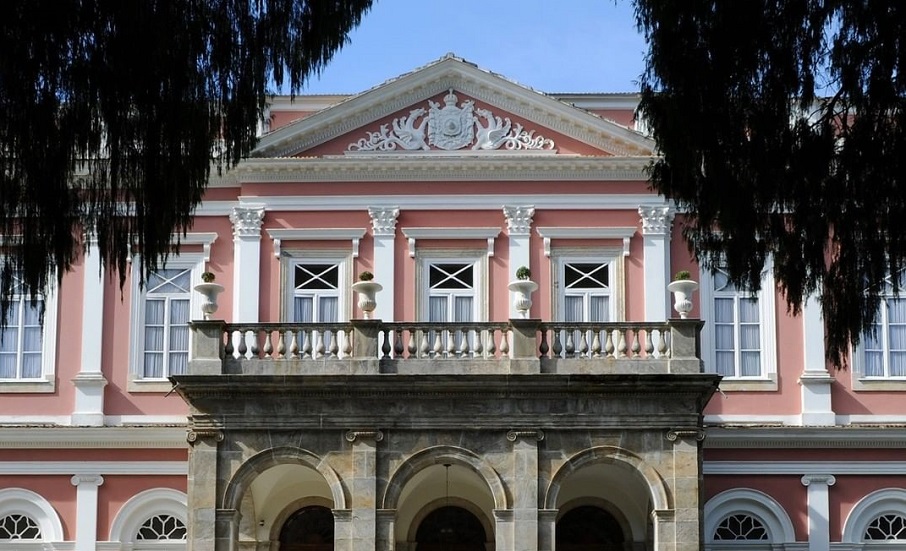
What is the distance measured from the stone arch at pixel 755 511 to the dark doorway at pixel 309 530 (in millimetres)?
6315

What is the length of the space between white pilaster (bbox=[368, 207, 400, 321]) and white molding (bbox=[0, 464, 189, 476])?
419 centimetres

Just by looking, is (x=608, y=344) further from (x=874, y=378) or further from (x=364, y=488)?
(x=874, y=378)

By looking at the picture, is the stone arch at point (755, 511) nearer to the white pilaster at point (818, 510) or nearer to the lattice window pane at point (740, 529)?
the lattice window pane at point (740, 529)

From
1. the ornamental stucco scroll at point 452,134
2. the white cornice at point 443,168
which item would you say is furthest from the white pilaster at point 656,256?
the ornamental stucco scroll at point 452,134

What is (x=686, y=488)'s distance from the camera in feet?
78.6

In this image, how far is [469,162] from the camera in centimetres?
2859

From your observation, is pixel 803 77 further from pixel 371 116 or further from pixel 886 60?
pixel 371 116

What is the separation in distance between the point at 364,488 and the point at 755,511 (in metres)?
7.52

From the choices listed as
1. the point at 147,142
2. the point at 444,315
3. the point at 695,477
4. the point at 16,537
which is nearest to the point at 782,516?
the point at 695,477

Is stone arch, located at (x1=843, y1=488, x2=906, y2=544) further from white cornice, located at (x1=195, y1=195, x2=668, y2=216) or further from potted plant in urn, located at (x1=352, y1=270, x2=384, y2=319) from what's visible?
potted plant in urn, located at (x1=352, y1=270, x2=384, y2=319)

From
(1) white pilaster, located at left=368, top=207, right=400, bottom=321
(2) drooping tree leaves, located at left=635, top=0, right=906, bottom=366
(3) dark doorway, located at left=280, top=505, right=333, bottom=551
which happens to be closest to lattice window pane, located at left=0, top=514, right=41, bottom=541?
(3) dark doorway, located at left=280, top=505, right=333, bottom=551

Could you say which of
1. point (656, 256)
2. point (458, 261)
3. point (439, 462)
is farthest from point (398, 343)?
point (656, 256)

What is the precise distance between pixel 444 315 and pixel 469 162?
2.59 m

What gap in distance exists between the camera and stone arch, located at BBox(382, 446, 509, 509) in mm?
24062
